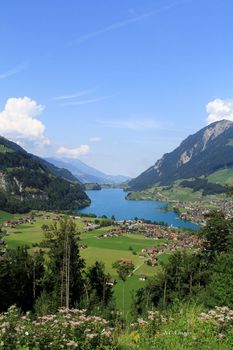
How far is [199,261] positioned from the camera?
1838 inches

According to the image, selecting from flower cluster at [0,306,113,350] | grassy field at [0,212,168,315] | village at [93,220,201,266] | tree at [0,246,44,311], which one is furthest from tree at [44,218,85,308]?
village at [93,220,201,266]

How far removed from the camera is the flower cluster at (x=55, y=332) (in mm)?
6332

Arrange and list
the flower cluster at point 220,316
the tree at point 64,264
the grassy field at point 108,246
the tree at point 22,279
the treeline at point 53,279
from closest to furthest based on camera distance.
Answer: the flower cluster at point 220,316, the treeline at point 53,279, the tree at point 64,264, the tree at point 22,279, the grassy field at point 108,246

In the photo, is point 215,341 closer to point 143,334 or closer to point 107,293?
point 143,334

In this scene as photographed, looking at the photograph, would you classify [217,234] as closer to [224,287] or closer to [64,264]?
[64,264]

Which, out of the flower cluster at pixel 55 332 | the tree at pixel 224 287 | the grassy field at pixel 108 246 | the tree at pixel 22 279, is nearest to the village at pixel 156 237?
the grassy field at pixel 108 246

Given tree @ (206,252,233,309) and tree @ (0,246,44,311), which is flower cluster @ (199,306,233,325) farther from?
tree @ (0,246,44,311)

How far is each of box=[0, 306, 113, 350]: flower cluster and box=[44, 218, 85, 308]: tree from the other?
3231 centimetres

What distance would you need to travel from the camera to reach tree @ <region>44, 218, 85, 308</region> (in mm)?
39300

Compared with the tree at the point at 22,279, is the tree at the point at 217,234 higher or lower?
higher

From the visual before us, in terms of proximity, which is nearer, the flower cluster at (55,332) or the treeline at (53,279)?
the flower cluster at (55,332)

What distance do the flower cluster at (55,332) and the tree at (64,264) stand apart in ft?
106

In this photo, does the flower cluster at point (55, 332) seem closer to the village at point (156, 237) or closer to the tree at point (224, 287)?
the tree at point (224, 287)

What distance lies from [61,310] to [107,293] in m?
41.5
